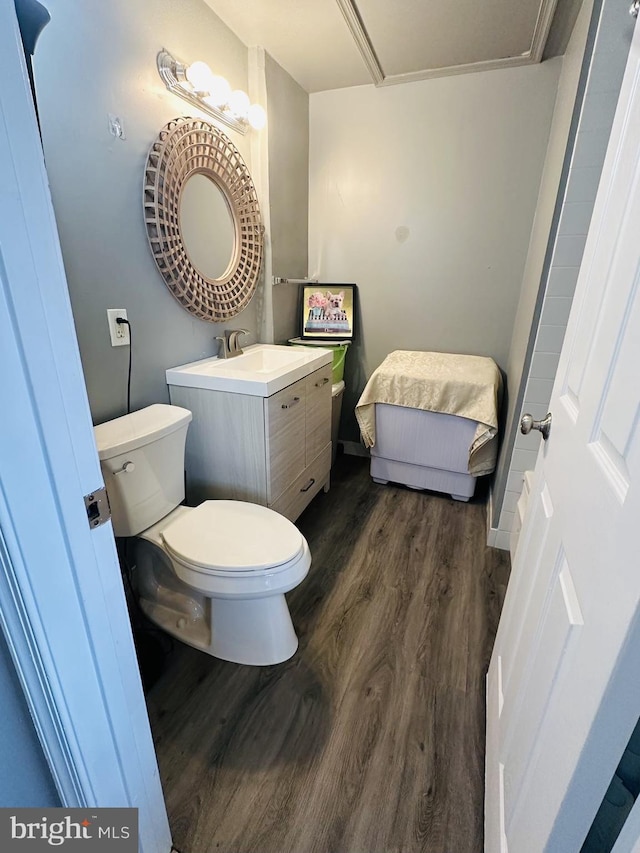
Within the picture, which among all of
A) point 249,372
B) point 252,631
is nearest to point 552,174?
point 249,372

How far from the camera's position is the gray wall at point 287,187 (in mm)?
2125

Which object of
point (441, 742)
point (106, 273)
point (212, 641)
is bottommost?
point (441, 742)

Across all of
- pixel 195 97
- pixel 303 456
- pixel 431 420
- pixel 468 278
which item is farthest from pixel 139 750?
pixel 468 278

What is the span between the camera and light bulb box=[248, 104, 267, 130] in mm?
1862

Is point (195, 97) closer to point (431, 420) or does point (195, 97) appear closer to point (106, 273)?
point (106, 273)

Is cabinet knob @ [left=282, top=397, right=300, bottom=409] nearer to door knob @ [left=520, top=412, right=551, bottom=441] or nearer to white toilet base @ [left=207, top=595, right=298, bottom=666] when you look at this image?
white toilet base @ [left=207, top=595, right=298, bottom=666]

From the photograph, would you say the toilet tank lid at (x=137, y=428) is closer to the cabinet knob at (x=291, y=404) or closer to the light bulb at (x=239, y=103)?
the cabinet knob at (x=291, y=404)

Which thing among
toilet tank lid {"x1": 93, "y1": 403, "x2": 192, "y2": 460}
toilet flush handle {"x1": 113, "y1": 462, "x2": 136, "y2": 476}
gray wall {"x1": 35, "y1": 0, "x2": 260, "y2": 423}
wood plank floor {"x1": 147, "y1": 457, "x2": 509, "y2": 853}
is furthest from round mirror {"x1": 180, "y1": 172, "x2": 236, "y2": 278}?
wood plank floor {"x1": 147, "y1": 457, "x2": 509, "y2": 853}

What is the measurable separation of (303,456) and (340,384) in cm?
82

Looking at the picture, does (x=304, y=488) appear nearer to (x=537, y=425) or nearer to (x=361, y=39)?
(x=537, y=425)

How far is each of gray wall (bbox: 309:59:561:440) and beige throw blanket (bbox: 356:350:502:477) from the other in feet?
0.94

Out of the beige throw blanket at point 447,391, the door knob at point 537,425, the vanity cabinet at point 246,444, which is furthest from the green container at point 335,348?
the door knob at point 537,425

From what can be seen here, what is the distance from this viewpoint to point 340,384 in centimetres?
262

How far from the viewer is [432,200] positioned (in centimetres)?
238
